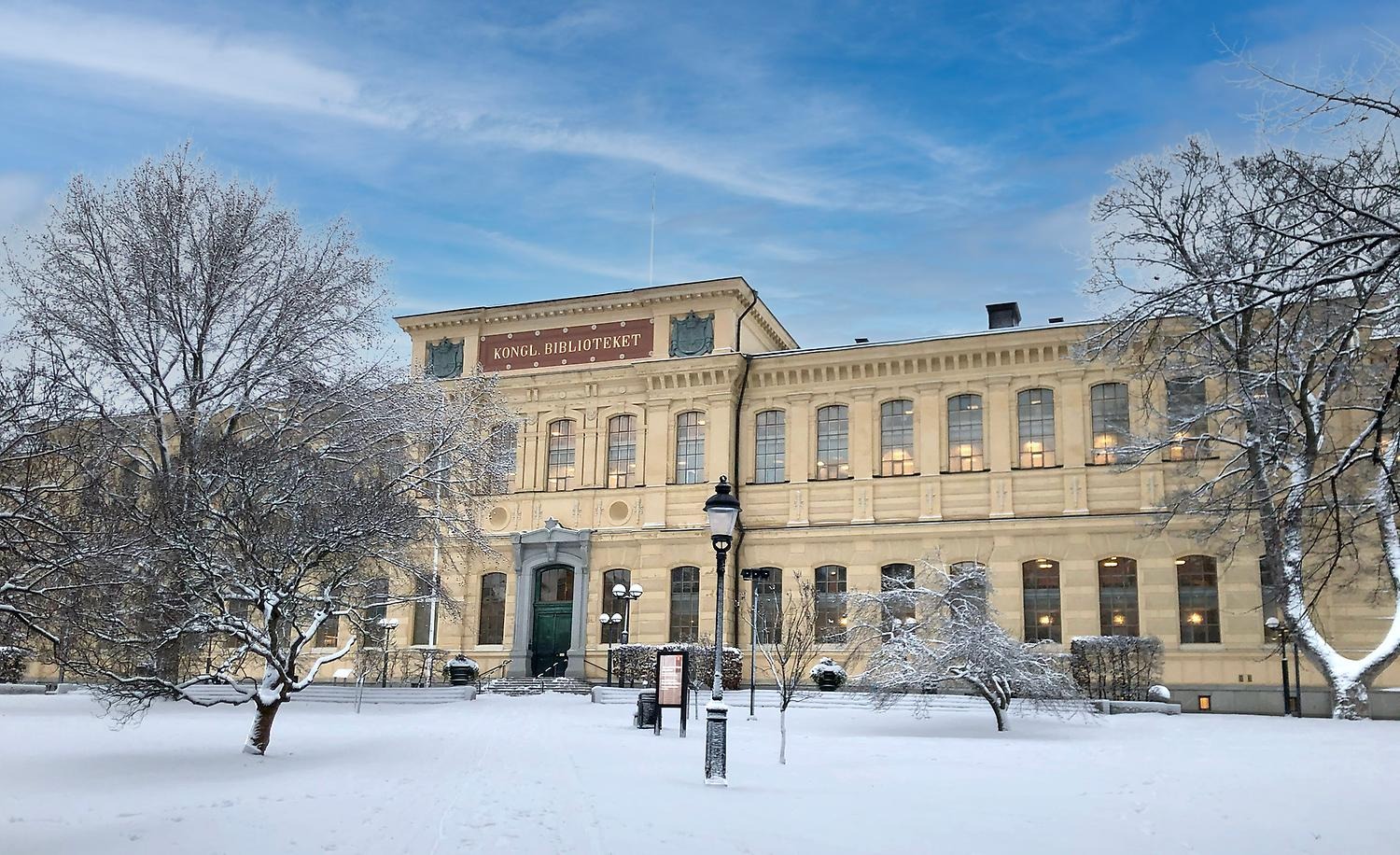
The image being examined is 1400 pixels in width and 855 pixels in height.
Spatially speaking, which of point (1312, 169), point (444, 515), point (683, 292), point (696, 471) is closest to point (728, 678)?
point (696, 471)

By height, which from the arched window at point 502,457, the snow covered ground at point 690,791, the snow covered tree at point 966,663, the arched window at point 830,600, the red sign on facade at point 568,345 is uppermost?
the red sign on facade at point 568,345

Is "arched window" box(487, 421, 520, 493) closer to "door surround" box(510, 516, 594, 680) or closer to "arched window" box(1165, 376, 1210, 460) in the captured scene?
"door surround" box(510, 516, 594, 680)

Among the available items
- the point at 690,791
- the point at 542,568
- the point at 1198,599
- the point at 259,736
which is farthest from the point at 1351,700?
the point at 542,568

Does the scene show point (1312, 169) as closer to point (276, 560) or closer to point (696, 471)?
point (276, 560)

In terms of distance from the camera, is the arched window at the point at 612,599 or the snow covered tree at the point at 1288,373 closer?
the snow covered tree at the point at 1288,373

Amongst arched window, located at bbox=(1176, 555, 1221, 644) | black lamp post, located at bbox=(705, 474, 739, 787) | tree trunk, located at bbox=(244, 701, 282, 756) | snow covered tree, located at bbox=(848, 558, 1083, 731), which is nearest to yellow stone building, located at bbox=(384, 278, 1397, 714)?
arched window, located at bbox=(1176, 555, 1221, 644)

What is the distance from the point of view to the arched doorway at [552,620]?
35344 mm

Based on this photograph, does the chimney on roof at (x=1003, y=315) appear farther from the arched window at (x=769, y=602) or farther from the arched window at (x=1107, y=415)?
the arched window at (x=769, y=602)

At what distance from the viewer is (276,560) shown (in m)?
15.4

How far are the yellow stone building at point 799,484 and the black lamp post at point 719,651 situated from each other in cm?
1841

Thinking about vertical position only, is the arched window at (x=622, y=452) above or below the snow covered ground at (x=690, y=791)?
above

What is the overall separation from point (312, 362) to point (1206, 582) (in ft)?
77.3

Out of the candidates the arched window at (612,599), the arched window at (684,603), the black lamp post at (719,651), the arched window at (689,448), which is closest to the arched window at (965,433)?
the arched window at (689,448)

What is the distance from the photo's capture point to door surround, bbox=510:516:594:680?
34853 mm
